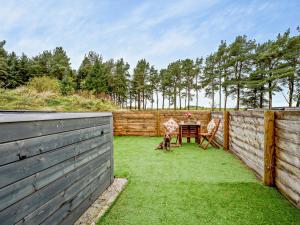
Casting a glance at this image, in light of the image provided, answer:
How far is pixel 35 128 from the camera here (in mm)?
1508

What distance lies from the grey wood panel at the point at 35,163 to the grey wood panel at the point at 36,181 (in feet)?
0.12

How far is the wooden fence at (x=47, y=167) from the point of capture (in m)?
1.26

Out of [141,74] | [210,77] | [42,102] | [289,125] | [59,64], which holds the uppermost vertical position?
[59,64]

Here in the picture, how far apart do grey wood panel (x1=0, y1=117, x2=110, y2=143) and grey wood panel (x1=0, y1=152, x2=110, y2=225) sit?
0.45 metres

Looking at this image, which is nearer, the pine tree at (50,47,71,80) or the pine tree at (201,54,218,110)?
the pine tree at (201,54,218,110)

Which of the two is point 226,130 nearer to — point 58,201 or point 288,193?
point 288,193

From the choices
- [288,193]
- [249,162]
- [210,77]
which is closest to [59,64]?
[210,77]

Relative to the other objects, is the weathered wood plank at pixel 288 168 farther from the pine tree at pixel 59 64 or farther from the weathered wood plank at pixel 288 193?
the pine tree at pixel 59 64

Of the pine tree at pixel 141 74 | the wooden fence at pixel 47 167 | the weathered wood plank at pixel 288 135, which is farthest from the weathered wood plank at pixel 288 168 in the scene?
the pine tree at pixel 141 74

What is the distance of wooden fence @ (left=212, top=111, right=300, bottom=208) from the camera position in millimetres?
2545

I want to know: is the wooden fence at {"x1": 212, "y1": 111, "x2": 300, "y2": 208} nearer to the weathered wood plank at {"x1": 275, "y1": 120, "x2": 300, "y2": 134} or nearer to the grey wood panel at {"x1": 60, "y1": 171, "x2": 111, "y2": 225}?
the weathered wood plank at {"x1": 275, "y1": 120, "x2": 300, "y2": 134}

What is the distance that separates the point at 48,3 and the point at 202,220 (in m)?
9.00

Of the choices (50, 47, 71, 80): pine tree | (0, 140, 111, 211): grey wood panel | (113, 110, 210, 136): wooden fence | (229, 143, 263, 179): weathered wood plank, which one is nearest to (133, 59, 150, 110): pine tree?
(50, 47, 71, 80): pine tree

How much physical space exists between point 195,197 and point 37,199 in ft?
6.86
